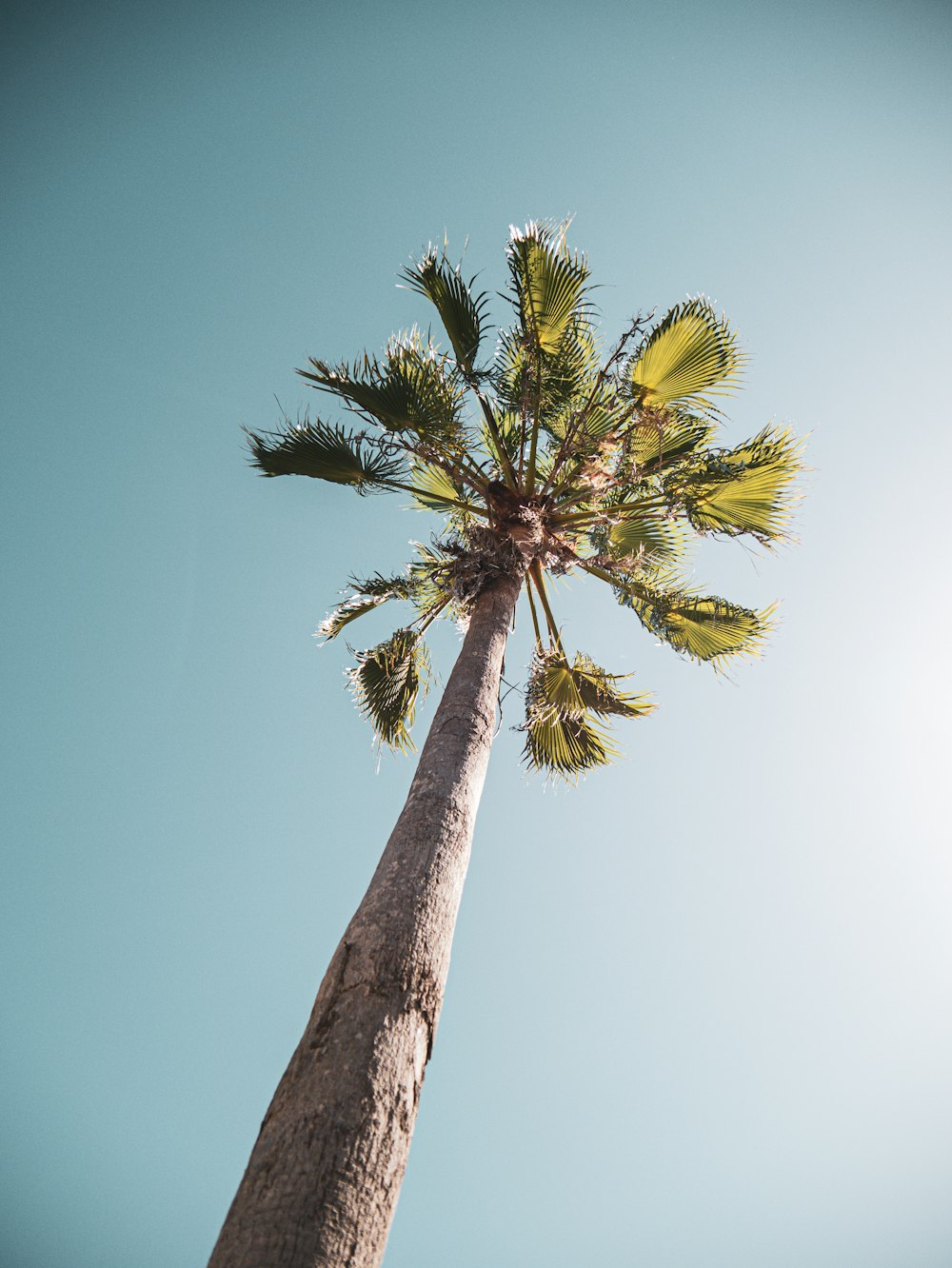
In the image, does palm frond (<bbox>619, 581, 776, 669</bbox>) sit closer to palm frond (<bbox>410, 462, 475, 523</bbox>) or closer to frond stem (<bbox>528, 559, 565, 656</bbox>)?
frond stem (<bbox>528, 559, 565, 656</bbox>)

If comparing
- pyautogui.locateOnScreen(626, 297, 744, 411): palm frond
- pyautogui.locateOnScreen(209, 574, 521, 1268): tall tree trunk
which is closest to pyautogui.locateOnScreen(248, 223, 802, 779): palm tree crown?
pyautogui.locateOnScreen(626, 297, 744, 411): palm frond

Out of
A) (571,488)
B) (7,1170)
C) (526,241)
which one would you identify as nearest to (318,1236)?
(571,488)

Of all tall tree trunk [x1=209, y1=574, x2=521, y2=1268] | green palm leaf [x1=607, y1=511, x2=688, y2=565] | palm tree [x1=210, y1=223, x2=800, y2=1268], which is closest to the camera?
A: tall tree trunk [x1=209, y1=574, x2=521, y2=1268]

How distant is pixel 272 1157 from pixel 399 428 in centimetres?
502

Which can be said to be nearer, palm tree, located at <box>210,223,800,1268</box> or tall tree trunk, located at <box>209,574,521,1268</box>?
tall tree trunk, located at <box>209,574,521,1268</box>

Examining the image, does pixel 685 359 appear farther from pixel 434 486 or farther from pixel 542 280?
pixel 434 486

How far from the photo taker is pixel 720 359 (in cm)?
555

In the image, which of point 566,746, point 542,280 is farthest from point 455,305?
Result: point 566,746

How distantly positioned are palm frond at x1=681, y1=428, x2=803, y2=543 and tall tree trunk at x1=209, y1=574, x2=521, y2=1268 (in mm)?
4016

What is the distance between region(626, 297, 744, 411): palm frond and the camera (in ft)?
18.0

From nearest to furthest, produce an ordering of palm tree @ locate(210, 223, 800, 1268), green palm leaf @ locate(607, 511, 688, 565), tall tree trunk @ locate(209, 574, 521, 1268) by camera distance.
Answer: tall tree trunk @ locate(209, 574, 521, 1268) < palm tree @ locate(210, 223, 800, 1268) < green palm leaf @ locate(607, 511, 688, 565)

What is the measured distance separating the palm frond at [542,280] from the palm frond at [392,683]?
2.93 meters

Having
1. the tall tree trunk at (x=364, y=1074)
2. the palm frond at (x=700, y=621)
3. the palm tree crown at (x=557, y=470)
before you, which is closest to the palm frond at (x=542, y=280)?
the palm tree crown at (x=557, y=470)

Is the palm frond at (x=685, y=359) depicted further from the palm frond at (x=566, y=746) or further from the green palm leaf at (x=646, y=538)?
the palm frond at (x=566, y=746)
